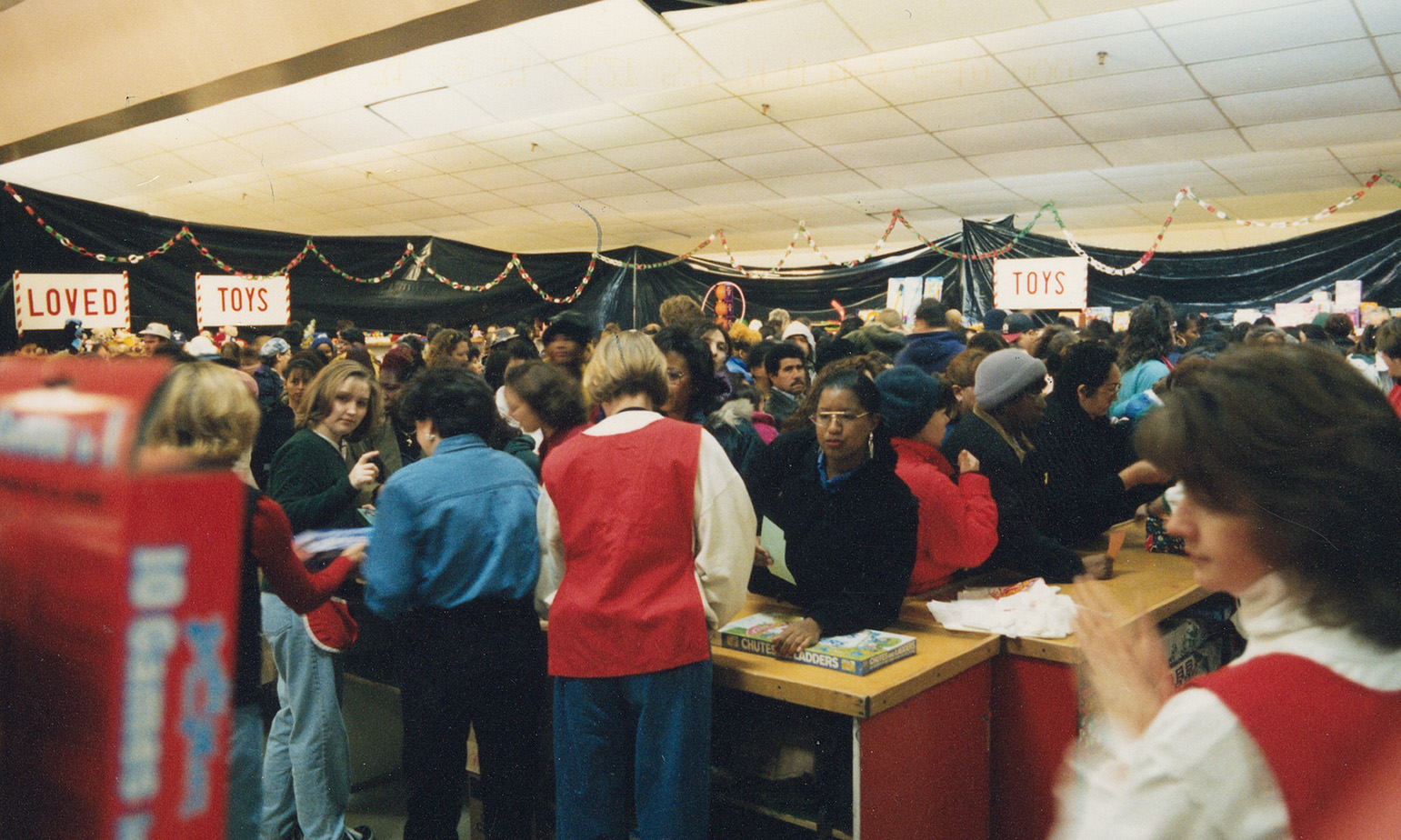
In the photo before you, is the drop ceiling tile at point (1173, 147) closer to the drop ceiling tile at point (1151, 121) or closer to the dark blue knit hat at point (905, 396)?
the drop ceiling tile at point (1151, 121)

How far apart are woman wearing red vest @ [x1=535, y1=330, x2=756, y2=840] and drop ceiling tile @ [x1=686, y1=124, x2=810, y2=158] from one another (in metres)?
6.05

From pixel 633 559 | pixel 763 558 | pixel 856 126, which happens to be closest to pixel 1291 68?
pixel 856 126

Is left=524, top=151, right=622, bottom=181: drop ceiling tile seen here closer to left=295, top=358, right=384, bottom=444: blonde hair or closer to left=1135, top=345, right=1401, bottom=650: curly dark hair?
left=295, top=358, right=384, bottom=444: blonde hair

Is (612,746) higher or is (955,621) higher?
(955,621)

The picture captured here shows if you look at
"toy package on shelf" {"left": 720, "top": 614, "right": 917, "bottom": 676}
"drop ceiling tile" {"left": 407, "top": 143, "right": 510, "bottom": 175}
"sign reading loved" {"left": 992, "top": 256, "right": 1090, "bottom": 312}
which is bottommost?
"toy package on shelf" {"left": 720, "top": 614, "right": 917, "bottom": 676}

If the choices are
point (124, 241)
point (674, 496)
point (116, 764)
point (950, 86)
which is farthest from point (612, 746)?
point (124, 241)

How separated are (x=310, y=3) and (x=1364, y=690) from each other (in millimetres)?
4262

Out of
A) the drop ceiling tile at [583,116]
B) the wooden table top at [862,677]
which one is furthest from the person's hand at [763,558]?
the drop ceiling tile at [583,116]

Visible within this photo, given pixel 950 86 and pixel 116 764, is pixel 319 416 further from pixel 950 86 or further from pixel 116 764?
pixel 950 86

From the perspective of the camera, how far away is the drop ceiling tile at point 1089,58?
563 centimetres

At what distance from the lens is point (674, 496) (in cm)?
210

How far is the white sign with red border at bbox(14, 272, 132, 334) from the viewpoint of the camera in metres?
5.82

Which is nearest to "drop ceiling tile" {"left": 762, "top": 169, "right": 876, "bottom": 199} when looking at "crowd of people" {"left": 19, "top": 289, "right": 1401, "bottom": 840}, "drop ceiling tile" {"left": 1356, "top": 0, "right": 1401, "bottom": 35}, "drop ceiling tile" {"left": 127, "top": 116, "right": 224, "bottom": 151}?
"drop ceiling tile" {"left": 1356, "top": 0, "right": 1401, "bottom": 35}

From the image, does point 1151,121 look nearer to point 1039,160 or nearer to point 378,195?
point 1039,160
